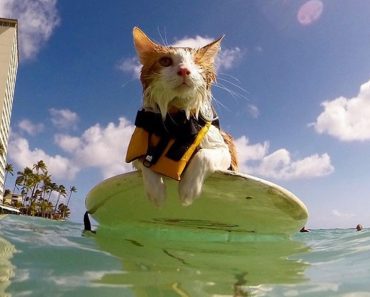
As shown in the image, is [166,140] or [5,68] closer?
[166,140]

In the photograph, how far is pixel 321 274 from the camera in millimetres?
3592

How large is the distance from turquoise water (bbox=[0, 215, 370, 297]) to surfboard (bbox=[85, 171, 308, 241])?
343 mm

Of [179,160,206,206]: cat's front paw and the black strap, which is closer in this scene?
[179,160,206,206]: cat's front paw

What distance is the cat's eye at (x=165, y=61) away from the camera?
436 centimetres

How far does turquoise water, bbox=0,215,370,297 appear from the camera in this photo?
9.58 ft

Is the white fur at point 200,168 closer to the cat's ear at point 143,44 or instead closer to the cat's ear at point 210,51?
the cat's ear at point 210,51

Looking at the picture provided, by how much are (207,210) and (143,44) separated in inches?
82.3

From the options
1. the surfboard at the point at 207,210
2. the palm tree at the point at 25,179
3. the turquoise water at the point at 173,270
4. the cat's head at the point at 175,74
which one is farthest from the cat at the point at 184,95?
the palm tree at the point at 25,179

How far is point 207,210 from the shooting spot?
15.5 ft

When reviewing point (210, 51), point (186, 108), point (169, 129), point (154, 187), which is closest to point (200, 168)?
point (154, 187)

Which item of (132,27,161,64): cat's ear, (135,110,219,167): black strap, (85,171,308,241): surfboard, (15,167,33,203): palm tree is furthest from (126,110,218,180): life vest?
(15,167,33,203): palm tree

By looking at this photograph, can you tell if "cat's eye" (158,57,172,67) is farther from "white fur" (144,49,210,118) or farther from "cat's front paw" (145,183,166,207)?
"cat's front paw" (145,183,166,207)

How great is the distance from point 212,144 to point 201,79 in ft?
2.39

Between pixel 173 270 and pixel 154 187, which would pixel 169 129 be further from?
pixel 173 270
